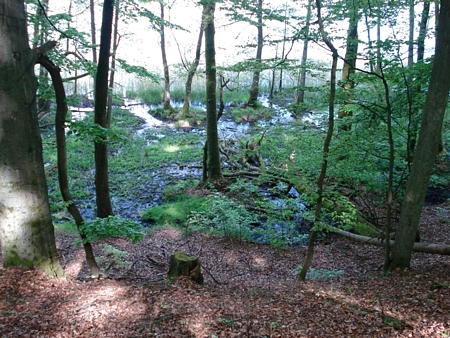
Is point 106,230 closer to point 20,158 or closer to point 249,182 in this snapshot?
point 20,158

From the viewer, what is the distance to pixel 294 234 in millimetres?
7879

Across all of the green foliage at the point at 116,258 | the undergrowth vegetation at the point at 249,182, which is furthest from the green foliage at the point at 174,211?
the green foliage at the point at 116,258

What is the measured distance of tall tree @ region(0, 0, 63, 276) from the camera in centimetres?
318

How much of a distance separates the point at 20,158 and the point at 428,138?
4.76 m

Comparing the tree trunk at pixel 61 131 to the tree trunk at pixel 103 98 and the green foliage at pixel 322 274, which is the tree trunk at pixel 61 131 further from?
the green foliage at pixel 322 274

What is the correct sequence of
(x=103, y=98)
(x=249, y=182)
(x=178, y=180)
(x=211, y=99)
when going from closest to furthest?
(x=103, y=98), (x=249, y=182), (x=211, y=99), (x=178, y=180)

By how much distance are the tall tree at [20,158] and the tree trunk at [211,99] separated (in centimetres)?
685

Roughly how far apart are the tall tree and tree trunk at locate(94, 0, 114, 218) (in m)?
2.62

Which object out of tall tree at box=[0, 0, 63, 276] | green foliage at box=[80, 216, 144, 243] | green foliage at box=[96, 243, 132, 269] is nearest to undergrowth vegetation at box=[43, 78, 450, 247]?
green foliage at box=[80, 216, 144, 243]

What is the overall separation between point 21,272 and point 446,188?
1145 centimetres

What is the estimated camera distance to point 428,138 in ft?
13.3

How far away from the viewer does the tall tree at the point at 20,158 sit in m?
3.18

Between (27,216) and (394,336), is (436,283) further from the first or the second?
(27,216)

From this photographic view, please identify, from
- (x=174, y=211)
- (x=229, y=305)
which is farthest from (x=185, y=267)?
(x=174, y=211)
